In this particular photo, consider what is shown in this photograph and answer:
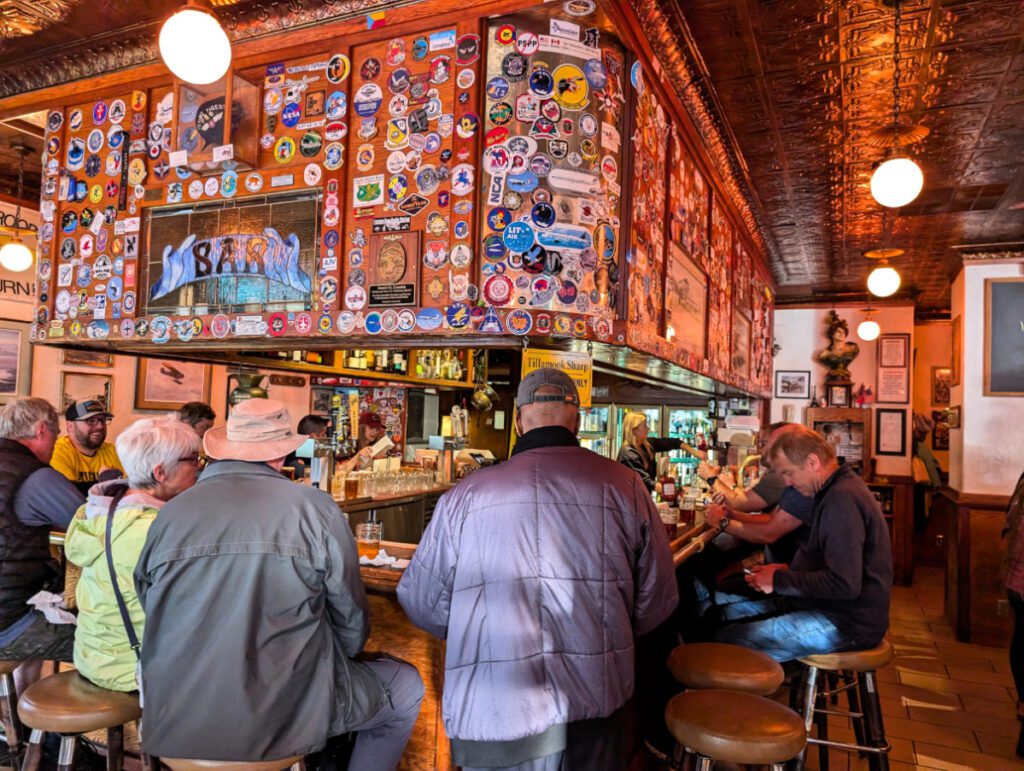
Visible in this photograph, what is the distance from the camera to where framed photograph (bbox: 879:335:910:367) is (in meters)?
9.85

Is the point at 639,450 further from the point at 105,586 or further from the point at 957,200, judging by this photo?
the point at 105,586

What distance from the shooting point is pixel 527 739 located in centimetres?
208

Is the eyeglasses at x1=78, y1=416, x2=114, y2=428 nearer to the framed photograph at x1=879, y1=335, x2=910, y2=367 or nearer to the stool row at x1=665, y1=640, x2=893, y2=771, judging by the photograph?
the stool row at x1=665, y1=640, x2=893, y2=771

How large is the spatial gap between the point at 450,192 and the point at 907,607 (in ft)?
23.8

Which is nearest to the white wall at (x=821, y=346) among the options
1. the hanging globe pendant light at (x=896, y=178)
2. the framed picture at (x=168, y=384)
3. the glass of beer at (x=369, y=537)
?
the hanging globe pendant light at (x=896, y=178)

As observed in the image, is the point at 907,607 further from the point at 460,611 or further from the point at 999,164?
the point at 460,611

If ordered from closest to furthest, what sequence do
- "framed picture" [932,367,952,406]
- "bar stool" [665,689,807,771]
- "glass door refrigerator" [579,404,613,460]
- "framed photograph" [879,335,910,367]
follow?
"bar stool" [665,689,807,771] < "glass door refrigerator" [579,404,613,460] < "framed photograph" [879,335,910,367] < "framed picture" [932,367,952,406]

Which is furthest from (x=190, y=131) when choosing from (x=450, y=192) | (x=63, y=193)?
(x=450, y=192)

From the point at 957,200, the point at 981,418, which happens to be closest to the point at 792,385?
the point at 981,418

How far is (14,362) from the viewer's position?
567 centimetres

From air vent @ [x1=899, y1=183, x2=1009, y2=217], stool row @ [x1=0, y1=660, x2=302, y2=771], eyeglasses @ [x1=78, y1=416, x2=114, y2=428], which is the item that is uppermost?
air vent @ [x1=899, y1=183, x2=1009, y2=217]

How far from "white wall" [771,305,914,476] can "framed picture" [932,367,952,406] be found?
2.43 metres

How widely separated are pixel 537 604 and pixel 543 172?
1.83m

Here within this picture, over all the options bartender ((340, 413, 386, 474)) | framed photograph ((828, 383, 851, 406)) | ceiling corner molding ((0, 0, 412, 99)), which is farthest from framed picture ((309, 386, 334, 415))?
framed photograph ((828, 383, 851, 406))
